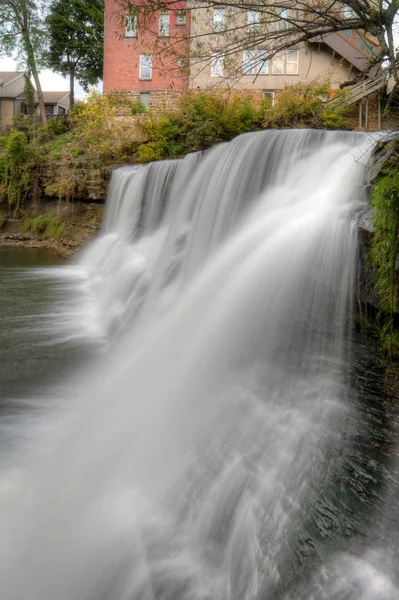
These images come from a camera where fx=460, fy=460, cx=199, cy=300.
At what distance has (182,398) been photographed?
4555 mm

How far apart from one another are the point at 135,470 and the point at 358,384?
2.10 metres

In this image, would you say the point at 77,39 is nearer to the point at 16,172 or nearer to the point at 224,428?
the point at 16,172

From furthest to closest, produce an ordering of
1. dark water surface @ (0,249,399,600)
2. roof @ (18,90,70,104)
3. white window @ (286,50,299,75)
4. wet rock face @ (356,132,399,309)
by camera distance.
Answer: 1. roof @ (18,90,70,104)
2. white window @ (286,50,299,75)
3. wet rock face @ (356,132,399,309)
4. dark water surface @ (0,249,399,600)

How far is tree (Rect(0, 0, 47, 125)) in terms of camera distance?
25297 millimetres

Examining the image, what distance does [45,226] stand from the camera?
18.0 meters

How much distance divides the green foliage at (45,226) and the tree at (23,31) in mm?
10621

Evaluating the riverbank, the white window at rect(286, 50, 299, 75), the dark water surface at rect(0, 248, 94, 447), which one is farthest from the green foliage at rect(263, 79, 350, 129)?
the dark water surface at rect(0, 248, 94, 447)

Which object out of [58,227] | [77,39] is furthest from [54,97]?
[58,227]

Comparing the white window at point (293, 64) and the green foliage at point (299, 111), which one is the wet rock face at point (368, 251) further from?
the white window at point (293, 64)

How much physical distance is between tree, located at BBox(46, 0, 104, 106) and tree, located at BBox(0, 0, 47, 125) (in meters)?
1.87

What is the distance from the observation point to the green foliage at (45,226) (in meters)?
17.7

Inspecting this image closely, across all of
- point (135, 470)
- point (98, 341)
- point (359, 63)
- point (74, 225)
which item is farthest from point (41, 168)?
point (135, 470)

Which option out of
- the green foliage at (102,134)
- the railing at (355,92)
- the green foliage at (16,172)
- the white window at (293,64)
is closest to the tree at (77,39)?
the green foliage at (102,134)

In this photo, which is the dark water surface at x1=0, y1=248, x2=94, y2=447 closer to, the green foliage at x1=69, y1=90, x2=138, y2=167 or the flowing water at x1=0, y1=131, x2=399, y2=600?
the flowing water at x1=0, y1=131, x2=399, y2=600
